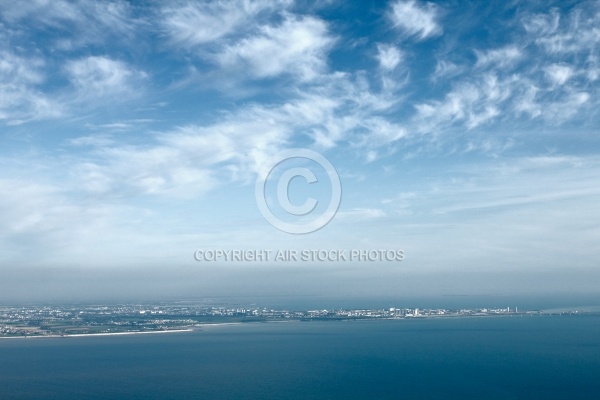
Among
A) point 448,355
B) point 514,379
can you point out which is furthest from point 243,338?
point 514,379

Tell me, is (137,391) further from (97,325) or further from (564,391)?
(97,325)

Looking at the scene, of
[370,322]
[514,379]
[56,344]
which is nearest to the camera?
[514,379]

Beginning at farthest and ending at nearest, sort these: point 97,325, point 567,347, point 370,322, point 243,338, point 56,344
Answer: point 370,322, point 97,325, point 243,338, point 56,344, point 567,347

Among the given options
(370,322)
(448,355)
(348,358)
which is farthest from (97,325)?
(448,355)

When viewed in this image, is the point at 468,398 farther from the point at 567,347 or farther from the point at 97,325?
the point at 97,325

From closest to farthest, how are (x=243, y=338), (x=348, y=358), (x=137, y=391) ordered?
(x=137, y=391) → (x=348, y=358) → (x=243, y=338)

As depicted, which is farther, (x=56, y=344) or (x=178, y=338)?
(x=178, y=338)
